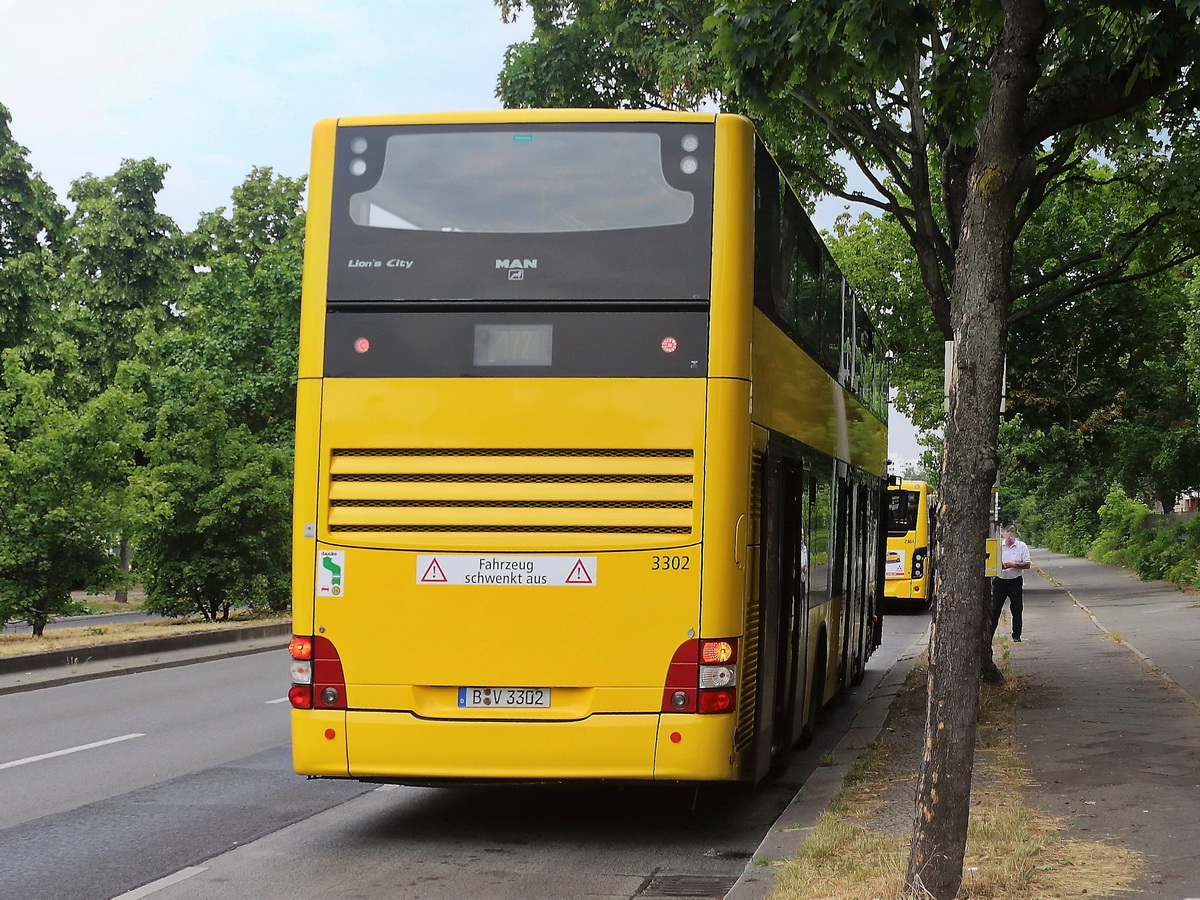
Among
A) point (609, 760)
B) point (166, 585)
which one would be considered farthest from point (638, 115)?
point (166, 585)

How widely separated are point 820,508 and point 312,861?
207 inches

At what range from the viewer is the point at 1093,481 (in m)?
68.1

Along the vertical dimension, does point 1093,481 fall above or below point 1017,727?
above

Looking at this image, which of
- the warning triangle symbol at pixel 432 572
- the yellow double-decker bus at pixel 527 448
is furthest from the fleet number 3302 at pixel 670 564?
the warning triangle symbol at pixel 432 572

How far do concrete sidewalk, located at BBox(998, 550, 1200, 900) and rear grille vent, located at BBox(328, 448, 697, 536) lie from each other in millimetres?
2693

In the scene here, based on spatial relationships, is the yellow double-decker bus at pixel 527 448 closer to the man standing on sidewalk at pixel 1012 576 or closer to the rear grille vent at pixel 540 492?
the rear grille vent at pixel 540 492

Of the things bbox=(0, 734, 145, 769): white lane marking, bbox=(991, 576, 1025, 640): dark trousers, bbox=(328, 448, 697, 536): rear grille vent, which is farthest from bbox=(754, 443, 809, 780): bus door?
bbox=(991, 576, 1025, 640): dark trousers

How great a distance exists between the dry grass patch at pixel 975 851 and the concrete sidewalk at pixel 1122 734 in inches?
7.0

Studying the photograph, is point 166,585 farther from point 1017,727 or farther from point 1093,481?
point 1093,481

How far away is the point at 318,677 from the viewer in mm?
8273

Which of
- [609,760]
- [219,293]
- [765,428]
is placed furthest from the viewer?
[219,293]

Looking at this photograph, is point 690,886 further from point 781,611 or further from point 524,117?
point 524,117

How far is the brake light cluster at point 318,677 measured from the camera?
825cm

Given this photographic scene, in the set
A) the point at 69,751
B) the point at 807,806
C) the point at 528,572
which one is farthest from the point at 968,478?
the point at 69,751
